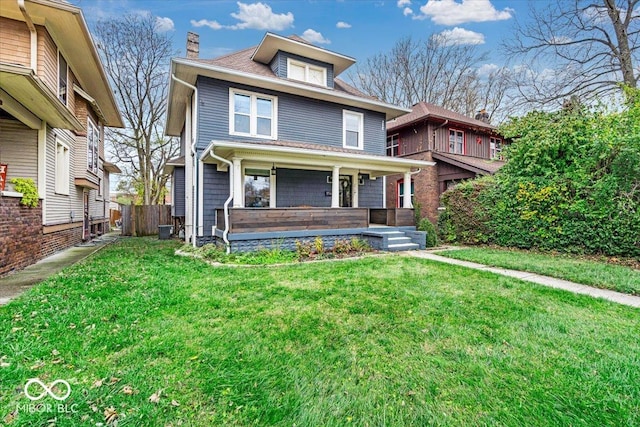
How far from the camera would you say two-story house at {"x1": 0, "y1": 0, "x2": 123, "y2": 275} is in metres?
6.23

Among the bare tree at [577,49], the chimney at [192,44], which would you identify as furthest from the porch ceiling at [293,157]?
the bare tree at [577,49]

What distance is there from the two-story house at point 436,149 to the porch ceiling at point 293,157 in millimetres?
5144

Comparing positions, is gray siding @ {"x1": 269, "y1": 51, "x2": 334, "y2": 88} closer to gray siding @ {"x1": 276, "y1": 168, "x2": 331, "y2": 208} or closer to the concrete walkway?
gray siding @ {"x1": 276, "y1": 168, "x2": 331, "y2": 208}

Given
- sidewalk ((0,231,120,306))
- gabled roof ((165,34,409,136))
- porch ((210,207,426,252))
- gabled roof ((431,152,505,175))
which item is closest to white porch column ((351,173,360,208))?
porch ((210,207,426,252))

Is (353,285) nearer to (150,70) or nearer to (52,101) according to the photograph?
(52,101)

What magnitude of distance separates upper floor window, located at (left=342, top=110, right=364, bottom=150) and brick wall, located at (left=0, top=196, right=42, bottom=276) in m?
9.80

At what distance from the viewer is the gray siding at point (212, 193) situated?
9883 millimetres

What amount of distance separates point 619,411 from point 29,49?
478 inches

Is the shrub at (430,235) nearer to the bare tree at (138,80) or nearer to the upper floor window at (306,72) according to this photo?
the upper floor window at (306,72)

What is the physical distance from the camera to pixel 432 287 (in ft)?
16.5

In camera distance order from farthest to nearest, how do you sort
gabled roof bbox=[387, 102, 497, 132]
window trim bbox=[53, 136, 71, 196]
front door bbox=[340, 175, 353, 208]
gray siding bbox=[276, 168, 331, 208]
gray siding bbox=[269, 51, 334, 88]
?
gabled roof bbox=[387, 102, 497, 132] → front door bbox=[340, 175, 353, 208] → gray siding bbox=[269, 51, 334, 88] → gray siding bbox=[276, 168, 331, 208] → window trim bbox=[53, 136, 71, 196]

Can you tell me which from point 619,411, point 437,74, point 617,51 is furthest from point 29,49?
point 437,74

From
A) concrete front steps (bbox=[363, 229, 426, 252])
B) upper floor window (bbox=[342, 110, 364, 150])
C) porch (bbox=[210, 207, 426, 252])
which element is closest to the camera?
porch (bbox=[210, 207, 426, 252])

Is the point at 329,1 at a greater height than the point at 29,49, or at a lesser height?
greater
